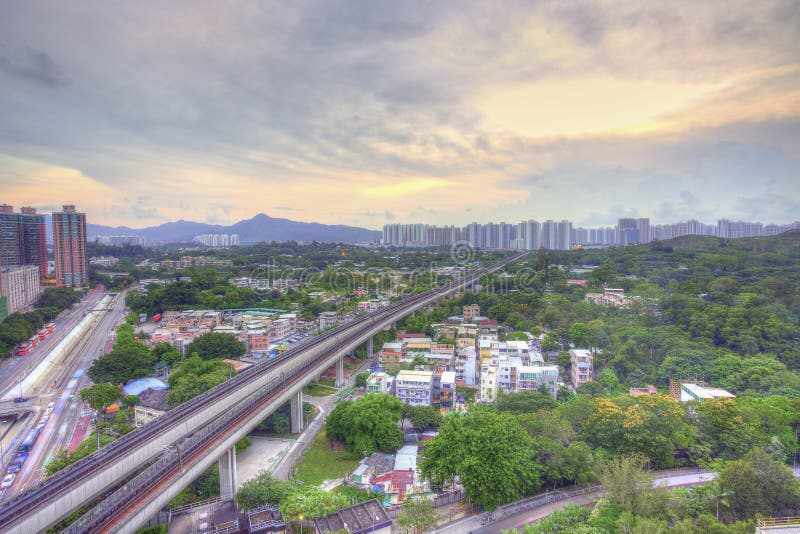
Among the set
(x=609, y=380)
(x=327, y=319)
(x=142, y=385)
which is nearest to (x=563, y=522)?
(x=609, y=380)

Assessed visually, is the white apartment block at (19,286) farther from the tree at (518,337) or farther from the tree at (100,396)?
the tree at (518,337)

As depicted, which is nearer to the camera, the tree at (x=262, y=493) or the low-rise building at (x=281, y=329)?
the tree at (x=262, y=493)

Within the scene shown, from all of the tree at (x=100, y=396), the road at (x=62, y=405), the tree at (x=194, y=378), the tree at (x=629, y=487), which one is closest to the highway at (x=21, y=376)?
the road at (x=62, y=405)

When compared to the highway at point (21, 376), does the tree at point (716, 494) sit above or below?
above

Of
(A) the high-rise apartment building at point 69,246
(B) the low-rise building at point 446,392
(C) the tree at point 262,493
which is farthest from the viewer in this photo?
(A) the high-rise apartment building at point 69,246

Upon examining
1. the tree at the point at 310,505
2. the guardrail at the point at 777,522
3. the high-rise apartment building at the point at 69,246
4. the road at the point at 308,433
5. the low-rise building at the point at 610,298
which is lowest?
the road at the point at 308,433

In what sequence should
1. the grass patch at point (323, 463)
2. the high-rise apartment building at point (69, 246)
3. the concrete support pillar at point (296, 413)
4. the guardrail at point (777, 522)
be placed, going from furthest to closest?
the high-rise apartment building at point (69, 246) → the concrete support pillar at point (296, 413) → the grass patch at point (323, 463) → the guardrail at point (777, 522)
